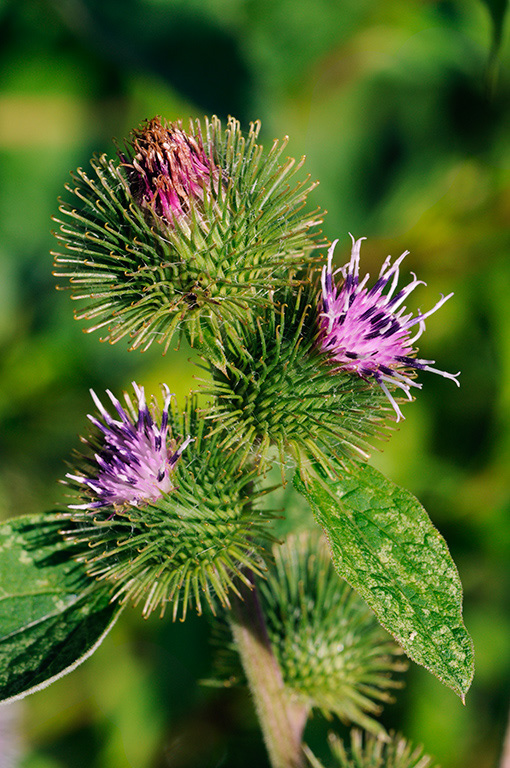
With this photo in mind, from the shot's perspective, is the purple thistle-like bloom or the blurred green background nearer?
the purple thistle-like bloom

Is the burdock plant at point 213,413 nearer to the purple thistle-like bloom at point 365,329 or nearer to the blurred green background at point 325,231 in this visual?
the purple thistle-like bloom at point 365,329

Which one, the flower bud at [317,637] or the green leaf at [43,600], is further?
the flower bud at [317,637]

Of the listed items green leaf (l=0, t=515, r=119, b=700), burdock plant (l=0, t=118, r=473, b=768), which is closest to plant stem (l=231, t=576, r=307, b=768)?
burdock plant (l=0, t=118, r=473, b=768)

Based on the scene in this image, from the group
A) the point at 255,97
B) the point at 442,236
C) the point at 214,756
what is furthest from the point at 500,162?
the point at 214,756

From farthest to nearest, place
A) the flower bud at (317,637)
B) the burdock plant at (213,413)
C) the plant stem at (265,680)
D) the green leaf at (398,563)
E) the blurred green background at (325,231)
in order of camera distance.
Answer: the blurred green background at (325,231) → the flower bud at (317,637) → the plant stem at (265,680) → the burdock plant at (213,413) → the green leaf at (398,563)

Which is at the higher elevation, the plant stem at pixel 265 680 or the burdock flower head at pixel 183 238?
the burdock flower head at pixel 183 238

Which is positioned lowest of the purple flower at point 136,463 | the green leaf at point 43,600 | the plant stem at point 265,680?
the plant stem at point 265,680

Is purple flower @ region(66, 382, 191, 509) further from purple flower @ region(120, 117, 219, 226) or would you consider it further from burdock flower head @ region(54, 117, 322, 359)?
purple flower @ region(120, 117, 219, 226)

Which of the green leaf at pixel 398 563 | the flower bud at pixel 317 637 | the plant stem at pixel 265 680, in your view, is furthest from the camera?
the flower bud at pixel 317 637

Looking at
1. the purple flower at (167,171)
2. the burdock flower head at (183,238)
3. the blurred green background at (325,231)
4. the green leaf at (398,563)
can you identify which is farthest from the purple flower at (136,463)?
the blurred green background at (325,231)
